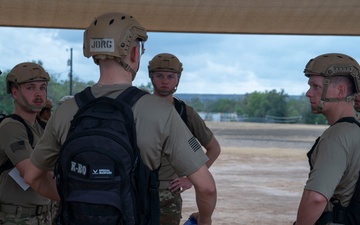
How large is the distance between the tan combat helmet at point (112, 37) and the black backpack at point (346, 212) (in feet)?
3.58

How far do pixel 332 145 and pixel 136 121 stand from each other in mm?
946

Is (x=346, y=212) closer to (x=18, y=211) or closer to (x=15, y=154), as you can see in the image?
(x=15, y=154)

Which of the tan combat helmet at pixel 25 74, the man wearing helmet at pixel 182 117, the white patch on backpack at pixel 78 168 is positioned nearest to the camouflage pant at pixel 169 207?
the man wearing helmet at pixel 182 117

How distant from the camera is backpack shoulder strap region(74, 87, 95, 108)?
2.31m

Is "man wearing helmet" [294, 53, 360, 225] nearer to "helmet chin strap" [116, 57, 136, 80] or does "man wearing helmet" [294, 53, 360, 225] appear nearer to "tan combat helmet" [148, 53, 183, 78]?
"helmet chin strap" [116, 57, 136, 80]

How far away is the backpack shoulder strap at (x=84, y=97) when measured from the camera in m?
2.31

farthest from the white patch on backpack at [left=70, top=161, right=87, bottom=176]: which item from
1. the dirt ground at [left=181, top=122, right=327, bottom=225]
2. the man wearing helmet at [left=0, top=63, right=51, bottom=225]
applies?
the dirt ground at [left=181, top=122, right=327, bottom=225]

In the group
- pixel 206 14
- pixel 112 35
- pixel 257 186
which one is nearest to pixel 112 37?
pixel 112 35

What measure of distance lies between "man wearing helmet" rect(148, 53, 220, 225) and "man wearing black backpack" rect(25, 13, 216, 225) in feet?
6.49

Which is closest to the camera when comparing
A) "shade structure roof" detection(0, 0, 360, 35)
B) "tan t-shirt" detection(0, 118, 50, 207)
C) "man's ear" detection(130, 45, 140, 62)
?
"man's ear" detection(130, 45, 140, 62)

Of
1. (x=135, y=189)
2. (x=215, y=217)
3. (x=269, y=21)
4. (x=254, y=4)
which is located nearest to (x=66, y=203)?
(x=135, y=189)

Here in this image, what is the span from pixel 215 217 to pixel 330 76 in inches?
283

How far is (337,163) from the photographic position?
2.59m

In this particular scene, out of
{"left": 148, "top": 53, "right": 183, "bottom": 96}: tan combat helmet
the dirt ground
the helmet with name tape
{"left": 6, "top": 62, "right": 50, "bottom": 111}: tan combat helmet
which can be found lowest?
the dirt ground
